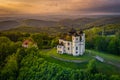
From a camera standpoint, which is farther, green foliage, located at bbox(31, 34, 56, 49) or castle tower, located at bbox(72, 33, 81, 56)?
green foliage, located at bbox(31, 34, 56, 49)

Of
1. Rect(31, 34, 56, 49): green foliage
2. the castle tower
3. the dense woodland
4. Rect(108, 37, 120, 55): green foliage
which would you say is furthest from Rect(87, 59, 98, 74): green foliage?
Rect(31, 34, 56, 49): green foliage

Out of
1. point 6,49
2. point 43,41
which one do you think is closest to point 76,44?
point 6,49

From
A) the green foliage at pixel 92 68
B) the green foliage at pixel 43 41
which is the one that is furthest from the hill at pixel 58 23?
the green foliage at pixel 92 68

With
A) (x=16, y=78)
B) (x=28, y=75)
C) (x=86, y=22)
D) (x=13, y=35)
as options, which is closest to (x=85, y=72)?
(x=28, y=75)

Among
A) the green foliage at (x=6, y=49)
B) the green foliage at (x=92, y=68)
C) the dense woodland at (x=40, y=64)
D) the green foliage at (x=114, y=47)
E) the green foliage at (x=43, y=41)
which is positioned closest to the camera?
the dense woodland at (x=40, y=64)

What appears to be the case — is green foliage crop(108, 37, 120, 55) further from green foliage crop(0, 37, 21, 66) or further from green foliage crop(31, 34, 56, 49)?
green foliage crop(0, 37, 21, 66)

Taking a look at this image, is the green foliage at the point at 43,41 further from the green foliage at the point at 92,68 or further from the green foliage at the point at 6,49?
the green foliage at the point at 92,68

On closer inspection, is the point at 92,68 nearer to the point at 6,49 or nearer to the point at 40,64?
the point at 40,64

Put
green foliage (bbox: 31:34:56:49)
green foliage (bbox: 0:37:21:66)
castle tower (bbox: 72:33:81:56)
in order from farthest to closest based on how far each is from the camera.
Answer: green foliage (bbox: 31:34:56:49), green foliage (bbox: 0:37:21:66), castle tower (bbox: 72:33:81:56)

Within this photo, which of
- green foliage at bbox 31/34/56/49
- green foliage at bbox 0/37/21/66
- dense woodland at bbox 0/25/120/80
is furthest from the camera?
green foliage at bbox 31/34/56/49
